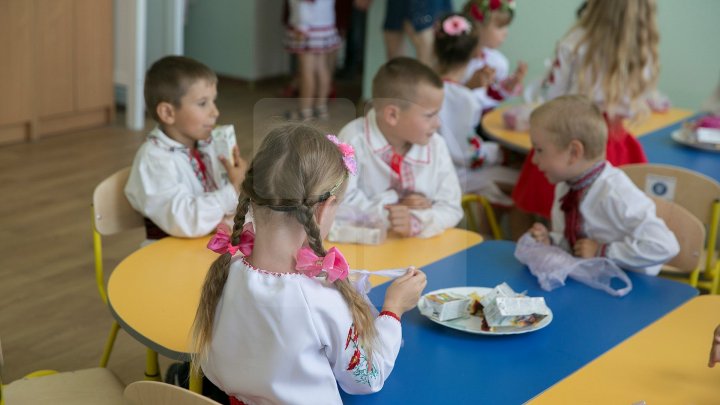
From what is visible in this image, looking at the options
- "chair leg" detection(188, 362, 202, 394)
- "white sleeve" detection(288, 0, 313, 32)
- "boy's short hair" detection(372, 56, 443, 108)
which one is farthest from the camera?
"white sleeve" detection(288, 0, 313, 32)

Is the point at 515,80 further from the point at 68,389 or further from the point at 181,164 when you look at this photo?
the point at 68,389

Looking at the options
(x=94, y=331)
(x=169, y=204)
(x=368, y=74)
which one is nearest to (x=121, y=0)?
(x=368, y=74)

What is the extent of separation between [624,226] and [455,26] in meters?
1.85

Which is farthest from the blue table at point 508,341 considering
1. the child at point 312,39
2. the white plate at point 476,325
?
the child at point 312,39

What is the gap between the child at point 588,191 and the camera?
2.35 meters

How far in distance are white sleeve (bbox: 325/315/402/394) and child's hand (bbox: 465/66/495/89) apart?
8.60ft

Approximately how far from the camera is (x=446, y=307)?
195 cm

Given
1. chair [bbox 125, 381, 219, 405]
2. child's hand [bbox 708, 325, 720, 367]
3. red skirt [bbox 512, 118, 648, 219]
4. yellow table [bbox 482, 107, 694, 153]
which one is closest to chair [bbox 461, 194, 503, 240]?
red skirt [bbox 512, 118, 648, 219]

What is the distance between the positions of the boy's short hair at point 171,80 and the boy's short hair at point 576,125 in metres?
1.03

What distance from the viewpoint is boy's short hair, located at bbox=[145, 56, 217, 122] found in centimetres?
Result: 269

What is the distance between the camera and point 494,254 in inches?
95.3

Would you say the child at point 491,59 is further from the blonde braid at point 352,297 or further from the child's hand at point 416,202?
the blonde braid at point 352,297

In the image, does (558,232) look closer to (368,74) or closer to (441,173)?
(441,173)

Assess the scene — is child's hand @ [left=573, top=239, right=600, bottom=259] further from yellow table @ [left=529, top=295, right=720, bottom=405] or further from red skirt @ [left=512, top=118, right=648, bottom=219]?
red skirt @ [left=512, top=118, right=648, bottom=219]
